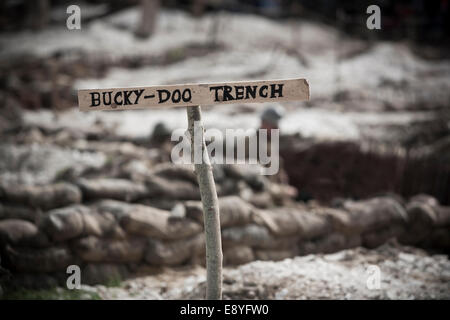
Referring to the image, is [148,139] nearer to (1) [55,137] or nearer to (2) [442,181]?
(1) [55,137]

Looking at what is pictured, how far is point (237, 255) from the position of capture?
3.96 meters

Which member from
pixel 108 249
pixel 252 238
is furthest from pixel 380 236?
pixel 108 249

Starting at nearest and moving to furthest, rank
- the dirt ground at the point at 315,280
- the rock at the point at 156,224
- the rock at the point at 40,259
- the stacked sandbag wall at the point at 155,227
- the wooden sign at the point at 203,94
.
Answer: the wooden sign at the point at 203,94 → the dirt ground at the point at 315,280 → the rock at the point at 40,259 → the stacked sandbag wall at the point at 155,227 → the rock at the point at 156,224

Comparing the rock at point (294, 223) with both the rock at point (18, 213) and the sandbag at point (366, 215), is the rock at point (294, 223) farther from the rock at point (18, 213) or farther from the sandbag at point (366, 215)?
the rock at point (18, 213)

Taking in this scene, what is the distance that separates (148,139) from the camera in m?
7.23

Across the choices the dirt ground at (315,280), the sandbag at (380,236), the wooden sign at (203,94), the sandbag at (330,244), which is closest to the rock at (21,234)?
the dirt ground at (315,280)

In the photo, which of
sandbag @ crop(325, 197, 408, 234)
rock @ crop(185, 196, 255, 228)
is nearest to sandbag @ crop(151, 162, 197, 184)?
rock @ crop(185, 196, 255, 228)

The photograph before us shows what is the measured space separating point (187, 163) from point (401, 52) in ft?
31.2

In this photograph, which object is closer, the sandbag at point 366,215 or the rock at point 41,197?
the rock at point 41,197

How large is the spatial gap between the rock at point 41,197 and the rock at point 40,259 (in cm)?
58

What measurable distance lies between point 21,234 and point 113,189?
0.98m

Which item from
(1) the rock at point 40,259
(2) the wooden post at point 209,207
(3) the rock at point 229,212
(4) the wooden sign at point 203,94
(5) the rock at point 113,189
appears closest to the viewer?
(4) the wooden sign at point 203,94

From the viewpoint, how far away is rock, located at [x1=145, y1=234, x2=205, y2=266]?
3.84 metres

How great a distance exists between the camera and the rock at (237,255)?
155 inches
